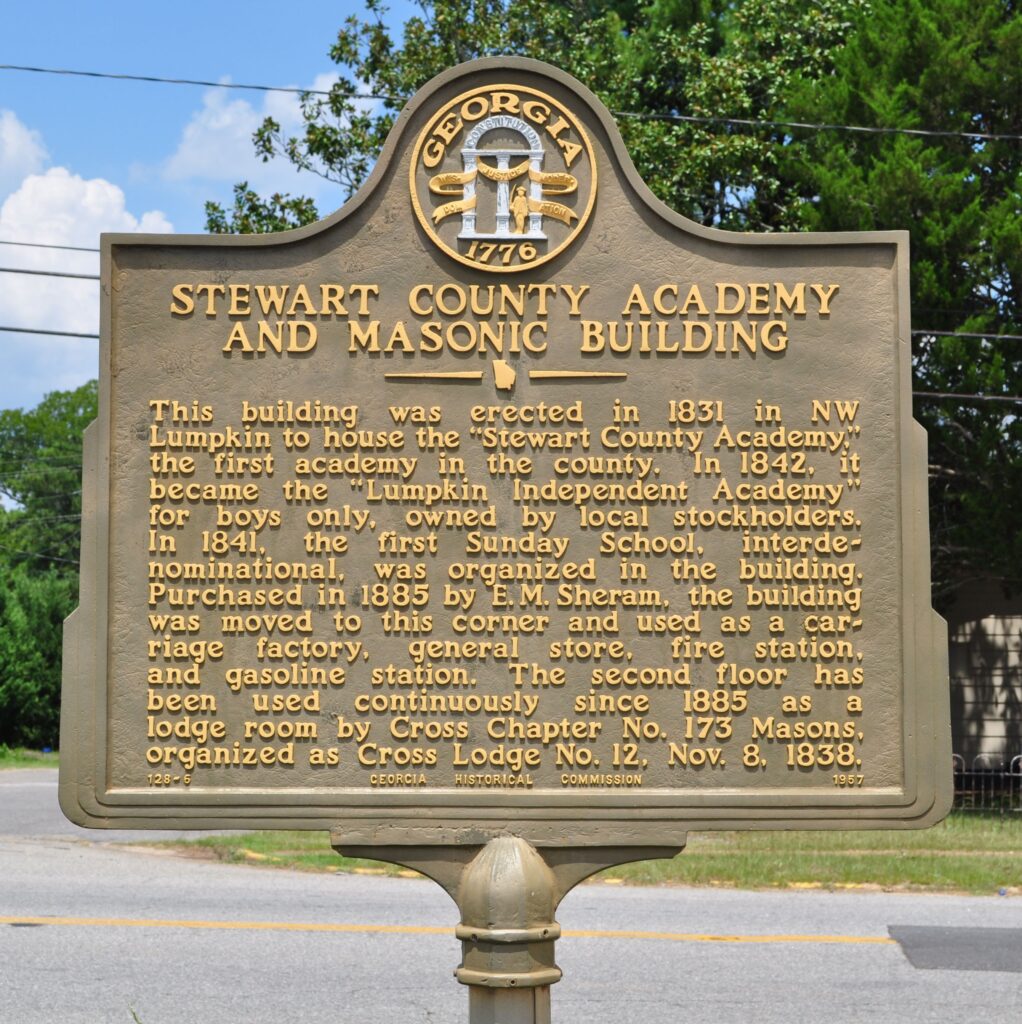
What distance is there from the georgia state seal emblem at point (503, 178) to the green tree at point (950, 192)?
12366 millimetres

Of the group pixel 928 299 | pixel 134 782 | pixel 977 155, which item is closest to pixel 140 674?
pixel 134 782

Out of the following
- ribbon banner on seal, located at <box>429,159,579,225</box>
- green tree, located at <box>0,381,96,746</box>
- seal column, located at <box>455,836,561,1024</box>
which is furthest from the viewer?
green tree, located at <box>0,381,96,746</box>

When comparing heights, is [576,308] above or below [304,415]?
above

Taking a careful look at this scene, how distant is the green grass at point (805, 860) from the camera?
1280cm

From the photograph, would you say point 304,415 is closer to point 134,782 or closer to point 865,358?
point 134,782

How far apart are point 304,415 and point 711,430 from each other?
4.59 ft

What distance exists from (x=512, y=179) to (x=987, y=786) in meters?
19.5

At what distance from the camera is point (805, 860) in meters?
13.7

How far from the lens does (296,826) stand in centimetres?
470

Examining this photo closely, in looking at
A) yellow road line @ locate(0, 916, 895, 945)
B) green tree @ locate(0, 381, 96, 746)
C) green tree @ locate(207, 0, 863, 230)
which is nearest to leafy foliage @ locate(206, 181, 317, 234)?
green tree @ locate(207, 0, 863, 230)

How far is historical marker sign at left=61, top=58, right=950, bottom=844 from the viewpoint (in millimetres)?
4703

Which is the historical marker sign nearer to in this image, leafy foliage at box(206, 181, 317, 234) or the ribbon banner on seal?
the ribbon banner on seal

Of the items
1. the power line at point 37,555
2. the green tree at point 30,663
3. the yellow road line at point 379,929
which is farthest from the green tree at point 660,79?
the power line at point 37,555

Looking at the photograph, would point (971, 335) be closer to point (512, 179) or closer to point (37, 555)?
point (512, 179)
